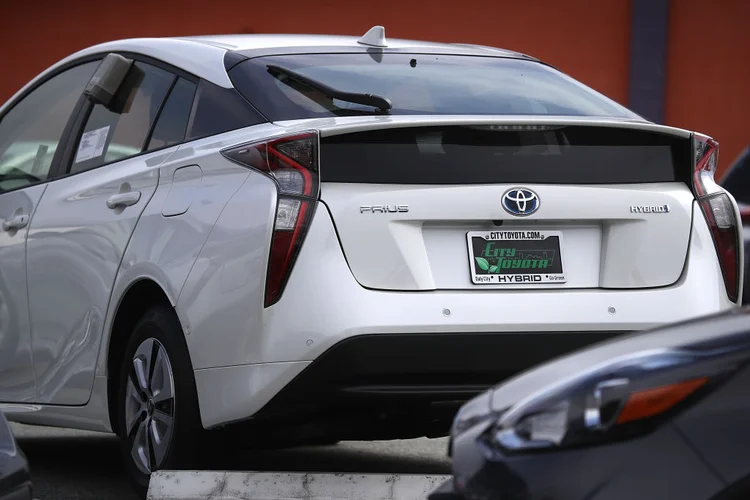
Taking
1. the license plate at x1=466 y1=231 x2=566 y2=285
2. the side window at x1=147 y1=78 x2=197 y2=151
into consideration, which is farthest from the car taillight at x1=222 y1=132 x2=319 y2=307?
the side window at x1=147 y1=78 x2=197 y2=151

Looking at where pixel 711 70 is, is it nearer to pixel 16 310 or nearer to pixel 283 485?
pixel 16 310

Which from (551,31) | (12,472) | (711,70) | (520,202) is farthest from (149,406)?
(711,70)

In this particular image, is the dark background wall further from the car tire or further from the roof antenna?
the car tire

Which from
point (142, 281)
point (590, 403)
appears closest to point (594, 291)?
point (142, 281)

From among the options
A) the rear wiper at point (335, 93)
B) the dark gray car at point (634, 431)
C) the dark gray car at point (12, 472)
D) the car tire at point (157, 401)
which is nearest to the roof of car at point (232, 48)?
the rear wiper at point (335, 93)

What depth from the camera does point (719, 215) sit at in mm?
5164

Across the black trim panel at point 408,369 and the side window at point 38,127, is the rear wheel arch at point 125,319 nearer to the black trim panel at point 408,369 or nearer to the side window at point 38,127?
the black trim panel at point 408,369

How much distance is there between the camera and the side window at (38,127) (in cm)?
655

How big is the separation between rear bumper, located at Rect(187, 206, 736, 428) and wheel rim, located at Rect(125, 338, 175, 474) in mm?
416

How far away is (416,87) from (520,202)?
736 millimetres

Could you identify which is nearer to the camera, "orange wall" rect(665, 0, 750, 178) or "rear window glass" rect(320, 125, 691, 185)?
"rear window glass" rect(320, 125, 691, 185)

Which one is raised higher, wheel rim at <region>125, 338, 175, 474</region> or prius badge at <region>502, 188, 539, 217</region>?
prius badge at <region>502, 188, 539, 217</region>

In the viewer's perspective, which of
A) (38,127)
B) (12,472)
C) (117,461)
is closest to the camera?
(12,472)

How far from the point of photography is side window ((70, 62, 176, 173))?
5871 millimetres
